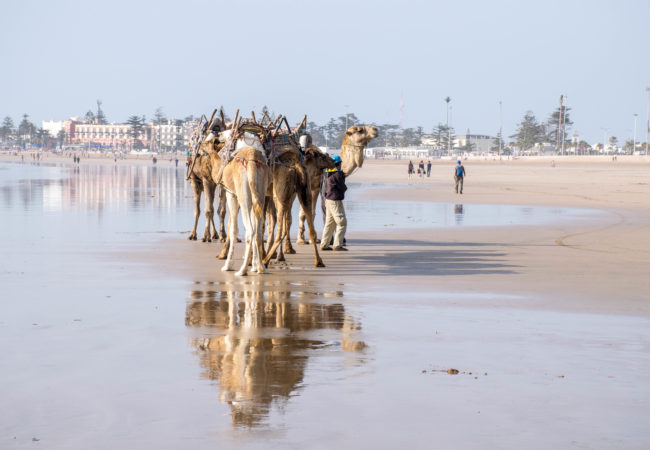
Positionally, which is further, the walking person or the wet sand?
the walking person

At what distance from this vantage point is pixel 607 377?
8734 millimetres

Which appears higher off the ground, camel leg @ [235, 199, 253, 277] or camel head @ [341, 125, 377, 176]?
camel head @ [341, 125, 377, 176]

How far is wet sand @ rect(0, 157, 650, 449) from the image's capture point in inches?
279

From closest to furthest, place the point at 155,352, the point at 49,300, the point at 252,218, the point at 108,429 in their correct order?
the point at 108,429 → the point at 155,352 → the point at 49,300 → the point at 252,218

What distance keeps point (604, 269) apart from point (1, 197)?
3119cm

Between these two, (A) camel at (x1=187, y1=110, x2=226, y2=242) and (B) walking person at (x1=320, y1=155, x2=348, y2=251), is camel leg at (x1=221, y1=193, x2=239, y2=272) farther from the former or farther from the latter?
(B) walking person at (x1=320, y1=155, x2=348, y2=251)

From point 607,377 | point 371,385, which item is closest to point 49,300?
point 371,385

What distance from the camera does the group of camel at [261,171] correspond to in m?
15.4

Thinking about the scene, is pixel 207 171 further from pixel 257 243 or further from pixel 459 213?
pixel 459 213

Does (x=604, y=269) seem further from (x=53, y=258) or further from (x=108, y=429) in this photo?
(x=108, y=429)

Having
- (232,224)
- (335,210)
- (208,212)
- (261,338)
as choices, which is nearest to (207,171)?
(208,212)

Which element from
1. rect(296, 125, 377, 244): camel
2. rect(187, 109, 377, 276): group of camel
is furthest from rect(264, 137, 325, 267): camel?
rect(296, 125, 377, 244): camel

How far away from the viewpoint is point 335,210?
20.2 m

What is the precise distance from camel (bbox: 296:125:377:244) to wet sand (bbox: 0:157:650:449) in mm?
1638
